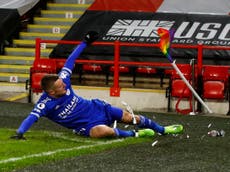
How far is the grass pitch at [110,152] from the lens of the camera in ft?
22.4

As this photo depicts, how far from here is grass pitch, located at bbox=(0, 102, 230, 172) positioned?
6836mm

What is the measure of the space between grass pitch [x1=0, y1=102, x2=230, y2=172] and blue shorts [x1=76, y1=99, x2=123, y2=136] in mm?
149

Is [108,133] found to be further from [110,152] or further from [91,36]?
[91,36]

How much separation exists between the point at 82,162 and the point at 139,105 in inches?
293

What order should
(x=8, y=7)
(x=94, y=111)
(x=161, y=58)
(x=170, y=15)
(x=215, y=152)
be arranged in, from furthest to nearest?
1. (x=8, y=7)
2. (x=170, y=15)
3. (x=161, y=58)
4. (x=94, y=111)
5. (x=215, y=152)

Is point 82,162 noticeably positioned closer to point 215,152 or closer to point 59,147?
point 59,147

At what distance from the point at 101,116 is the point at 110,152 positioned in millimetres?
1179

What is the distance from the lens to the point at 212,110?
45.3 ft

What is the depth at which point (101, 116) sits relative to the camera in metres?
8.88

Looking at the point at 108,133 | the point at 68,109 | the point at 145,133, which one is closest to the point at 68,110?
the point at 68,109

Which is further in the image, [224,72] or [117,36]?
[117,36]

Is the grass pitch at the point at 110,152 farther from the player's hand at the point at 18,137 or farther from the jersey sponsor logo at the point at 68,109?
the jersey sponsor logo at the point at 68,109

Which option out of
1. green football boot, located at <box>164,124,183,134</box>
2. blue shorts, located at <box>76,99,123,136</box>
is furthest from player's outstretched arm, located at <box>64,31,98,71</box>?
green football boot, located at <box>164,124,183,134</box>

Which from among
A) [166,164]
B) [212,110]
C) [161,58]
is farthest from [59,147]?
[161,58]
